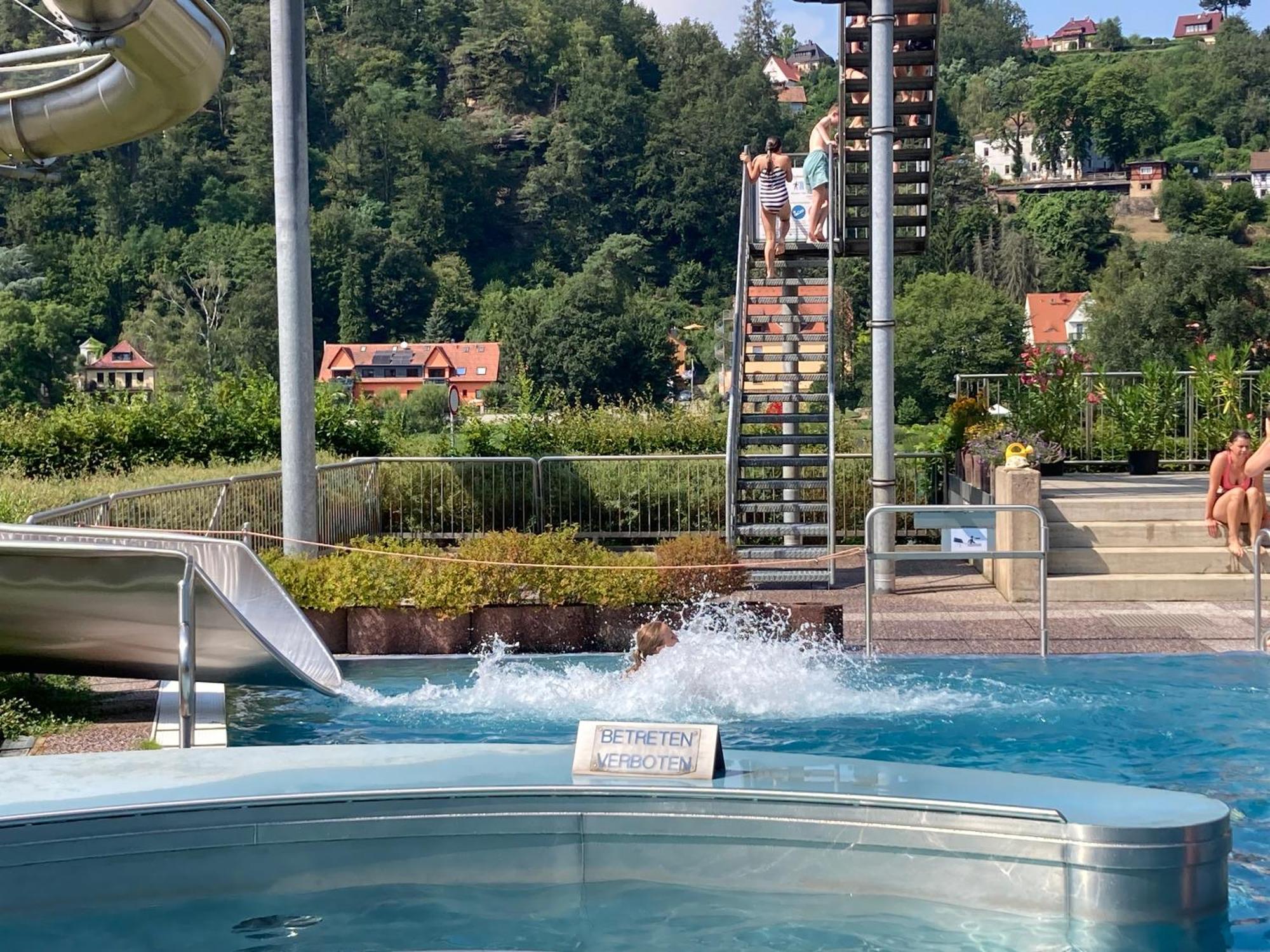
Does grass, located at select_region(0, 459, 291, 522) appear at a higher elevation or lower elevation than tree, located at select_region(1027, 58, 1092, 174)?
lower

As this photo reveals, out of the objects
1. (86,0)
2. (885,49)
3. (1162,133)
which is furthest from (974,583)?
(1162,133)

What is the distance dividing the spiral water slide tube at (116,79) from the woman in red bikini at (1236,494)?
34.4ft

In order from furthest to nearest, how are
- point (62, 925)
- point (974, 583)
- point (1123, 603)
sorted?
point (974, 583), point (1123, 603), point (62, 925)

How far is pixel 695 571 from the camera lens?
497 inches

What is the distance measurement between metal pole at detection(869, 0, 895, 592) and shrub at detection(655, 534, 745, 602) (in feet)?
7.80

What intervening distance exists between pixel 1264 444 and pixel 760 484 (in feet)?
18.8

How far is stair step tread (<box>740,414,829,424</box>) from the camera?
18.3m

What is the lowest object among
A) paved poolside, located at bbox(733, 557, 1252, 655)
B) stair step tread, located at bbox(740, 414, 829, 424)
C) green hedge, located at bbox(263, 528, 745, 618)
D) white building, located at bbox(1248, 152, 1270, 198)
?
paved poolside, located at bbox(733, 557, 1252, 655)

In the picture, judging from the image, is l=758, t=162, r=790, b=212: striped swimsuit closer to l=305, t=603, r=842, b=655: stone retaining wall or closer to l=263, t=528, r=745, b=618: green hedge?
l=263, t=528, r=745, b=618: green hedge

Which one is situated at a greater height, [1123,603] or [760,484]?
[760,484]

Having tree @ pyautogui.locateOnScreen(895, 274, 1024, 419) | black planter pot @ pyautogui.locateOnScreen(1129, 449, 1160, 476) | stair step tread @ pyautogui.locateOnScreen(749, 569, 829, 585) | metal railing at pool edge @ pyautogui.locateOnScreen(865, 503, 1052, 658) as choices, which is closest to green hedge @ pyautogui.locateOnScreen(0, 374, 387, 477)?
stair step tread @ pyautogui.locateOnScreen(749, 569, 829, 585)

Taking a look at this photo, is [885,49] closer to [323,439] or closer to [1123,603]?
[1123,603]

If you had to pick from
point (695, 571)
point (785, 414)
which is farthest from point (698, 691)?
point (785, 414)

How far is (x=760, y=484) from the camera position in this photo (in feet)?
57.8
